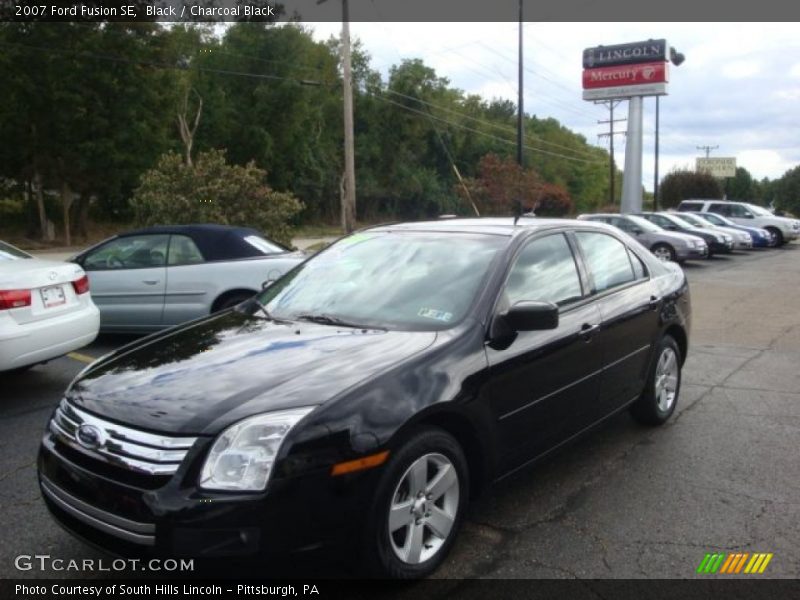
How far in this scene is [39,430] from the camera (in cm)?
491

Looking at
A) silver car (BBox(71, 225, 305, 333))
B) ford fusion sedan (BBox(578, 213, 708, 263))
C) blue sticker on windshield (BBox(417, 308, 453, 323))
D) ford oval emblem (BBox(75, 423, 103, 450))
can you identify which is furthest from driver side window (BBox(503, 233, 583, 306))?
ford fusion sedan (BBox(578, 213, 708, 263))

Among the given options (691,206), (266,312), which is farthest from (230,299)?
(691,206)

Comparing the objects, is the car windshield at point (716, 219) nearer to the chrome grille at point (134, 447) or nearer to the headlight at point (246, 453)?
the headlight at point (246, 453)

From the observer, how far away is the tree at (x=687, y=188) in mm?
50750

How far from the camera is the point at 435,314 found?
139 inches

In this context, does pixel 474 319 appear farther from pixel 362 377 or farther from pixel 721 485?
pixel 721 485

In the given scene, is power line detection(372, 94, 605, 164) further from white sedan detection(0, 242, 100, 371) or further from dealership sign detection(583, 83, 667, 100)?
white sedan detection(0, 242, 100, 371)

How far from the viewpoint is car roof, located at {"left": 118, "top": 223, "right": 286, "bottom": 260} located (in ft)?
25.9

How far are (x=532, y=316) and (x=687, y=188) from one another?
52175 millimetres

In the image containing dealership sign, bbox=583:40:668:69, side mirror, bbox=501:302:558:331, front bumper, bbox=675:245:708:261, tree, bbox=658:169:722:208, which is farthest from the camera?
tree, bbox=658:169:722:208

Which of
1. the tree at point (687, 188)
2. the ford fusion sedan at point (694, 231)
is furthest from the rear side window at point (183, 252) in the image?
the tree at point (687, 188)

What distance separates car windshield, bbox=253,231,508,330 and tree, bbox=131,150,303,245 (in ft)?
35.5

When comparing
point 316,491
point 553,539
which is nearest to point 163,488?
point 316,491

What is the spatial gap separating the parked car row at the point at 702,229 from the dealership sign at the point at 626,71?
480 inches
